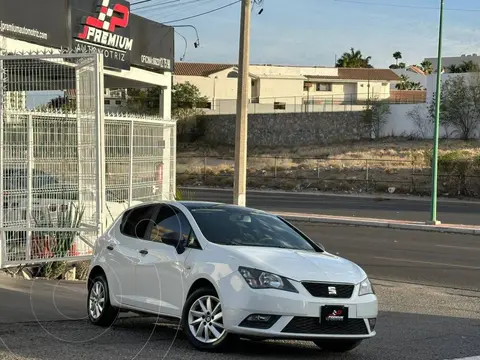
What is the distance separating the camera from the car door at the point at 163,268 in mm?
7883

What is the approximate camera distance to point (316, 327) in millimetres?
7121

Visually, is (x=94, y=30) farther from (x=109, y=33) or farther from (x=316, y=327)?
(x=316, y=327)

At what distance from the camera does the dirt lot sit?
46.2 m

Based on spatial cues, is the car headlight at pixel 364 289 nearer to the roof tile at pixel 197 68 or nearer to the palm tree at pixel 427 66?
the roof tile at pixel 197 68

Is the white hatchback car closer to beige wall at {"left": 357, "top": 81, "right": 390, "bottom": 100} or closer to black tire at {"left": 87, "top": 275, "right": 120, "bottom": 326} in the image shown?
black tire at {"left": 87, "top": 275, "right": 120, "bottom": 326}

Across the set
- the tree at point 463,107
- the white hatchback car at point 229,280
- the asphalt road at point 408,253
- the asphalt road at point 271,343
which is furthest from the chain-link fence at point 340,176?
the white hatchback car at point 229,280

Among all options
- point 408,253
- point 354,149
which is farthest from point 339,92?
point 408,253

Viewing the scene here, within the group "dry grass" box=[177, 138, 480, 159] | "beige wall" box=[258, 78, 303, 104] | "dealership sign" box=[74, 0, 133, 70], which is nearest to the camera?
"dealership sign" box=[74, 0, 133, 70]

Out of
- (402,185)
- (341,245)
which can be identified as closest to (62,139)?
(341,245)

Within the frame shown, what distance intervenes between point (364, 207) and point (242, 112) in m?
17.6

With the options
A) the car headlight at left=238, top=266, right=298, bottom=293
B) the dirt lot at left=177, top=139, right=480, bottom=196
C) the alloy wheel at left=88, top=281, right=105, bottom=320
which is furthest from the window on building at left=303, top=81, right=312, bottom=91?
the car headlight at left=238, top=266, right=298, bottom=293

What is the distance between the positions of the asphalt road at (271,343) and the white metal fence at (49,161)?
2.54 ft

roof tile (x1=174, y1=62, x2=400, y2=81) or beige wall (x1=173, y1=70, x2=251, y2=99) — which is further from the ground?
roof tile (x1=174, y1=62, x2=400, y2=81)

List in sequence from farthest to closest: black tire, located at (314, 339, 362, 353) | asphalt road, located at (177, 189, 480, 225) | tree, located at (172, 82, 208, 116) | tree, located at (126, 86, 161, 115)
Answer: tree, located at (172, 82, 208, 116) → tree, located at (126, 86, 161, 115) → asphalt road, located at (177, 189, 480, 225) → black tire, located at (314, 339, 362, 353)
